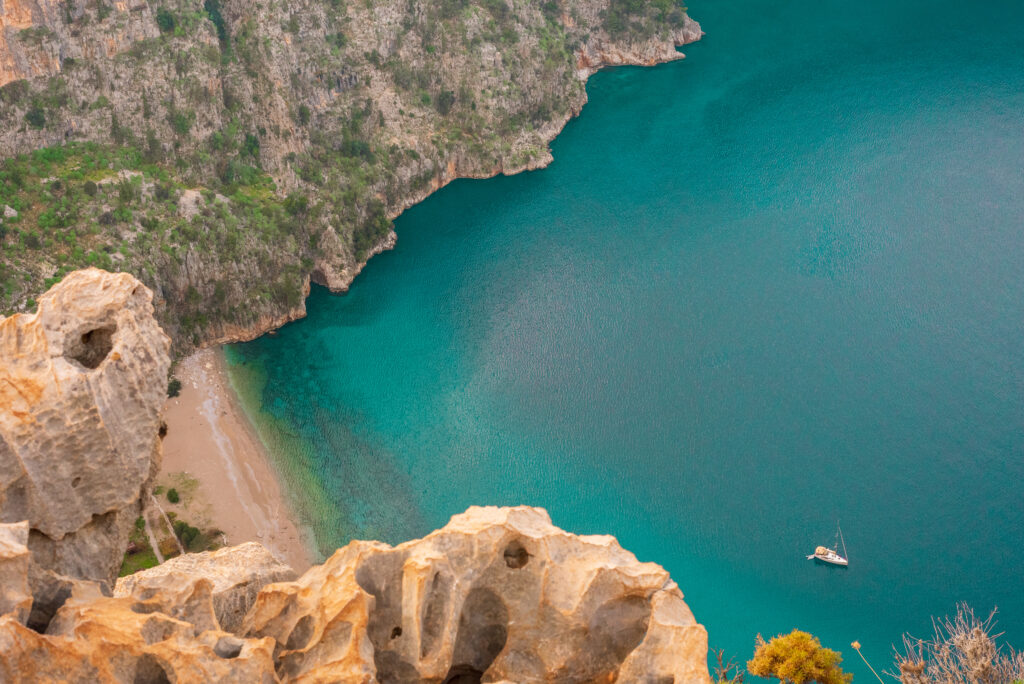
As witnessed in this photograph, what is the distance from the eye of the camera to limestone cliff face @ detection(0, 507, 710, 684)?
3356 cm

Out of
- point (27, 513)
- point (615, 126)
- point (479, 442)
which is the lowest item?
point (479, 442)

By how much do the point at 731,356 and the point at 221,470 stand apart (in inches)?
1931

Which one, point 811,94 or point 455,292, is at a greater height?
point 811,94

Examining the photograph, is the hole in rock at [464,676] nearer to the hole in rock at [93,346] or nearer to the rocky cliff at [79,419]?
the rocky cliff at [79,419]

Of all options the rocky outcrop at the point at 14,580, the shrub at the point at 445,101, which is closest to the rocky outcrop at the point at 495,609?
the rocky outcrop at the point at 14,580

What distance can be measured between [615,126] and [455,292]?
43215mm

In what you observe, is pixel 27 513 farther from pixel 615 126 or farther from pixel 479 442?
pixel 615 126

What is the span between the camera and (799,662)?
52.8 m

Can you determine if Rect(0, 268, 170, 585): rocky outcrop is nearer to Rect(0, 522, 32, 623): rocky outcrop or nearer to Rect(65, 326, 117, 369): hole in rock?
Rect(65, 326, 117, 369): hole in rock

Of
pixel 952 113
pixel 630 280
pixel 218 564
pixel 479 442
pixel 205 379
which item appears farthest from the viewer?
pixel 952 113

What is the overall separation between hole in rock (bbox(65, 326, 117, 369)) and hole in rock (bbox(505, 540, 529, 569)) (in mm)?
17788

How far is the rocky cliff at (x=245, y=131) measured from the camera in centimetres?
9375

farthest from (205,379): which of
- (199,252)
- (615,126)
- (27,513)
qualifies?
(615,126)

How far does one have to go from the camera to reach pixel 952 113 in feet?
420
